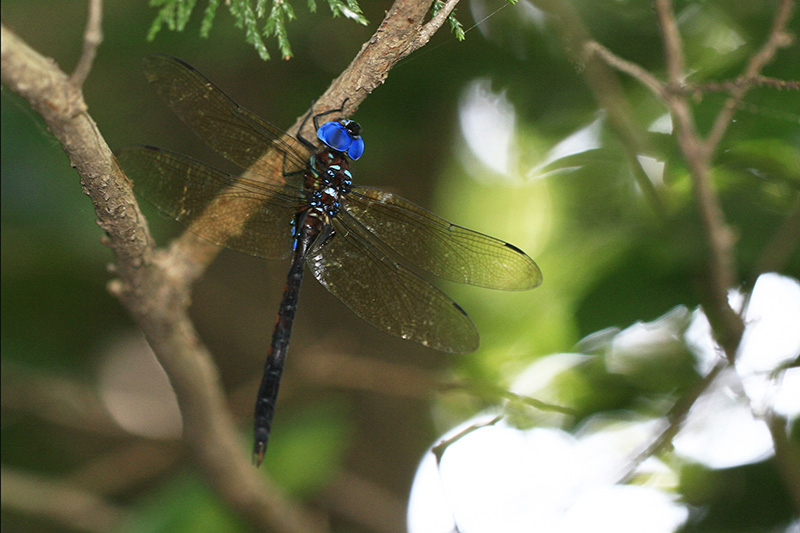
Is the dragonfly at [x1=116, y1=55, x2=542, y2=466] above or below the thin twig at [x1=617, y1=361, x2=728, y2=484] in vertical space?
above

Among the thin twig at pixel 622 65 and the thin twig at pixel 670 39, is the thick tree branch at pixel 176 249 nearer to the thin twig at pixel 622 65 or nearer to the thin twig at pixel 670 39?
the thin twig at pixel 622 65

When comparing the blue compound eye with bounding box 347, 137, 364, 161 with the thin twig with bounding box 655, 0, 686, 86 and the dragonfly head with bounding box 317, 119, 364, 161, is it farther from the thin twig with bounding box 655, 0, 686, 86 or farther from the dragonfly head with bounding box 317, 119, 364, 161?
the thin twig with bounding box 655, 0, 686, 86

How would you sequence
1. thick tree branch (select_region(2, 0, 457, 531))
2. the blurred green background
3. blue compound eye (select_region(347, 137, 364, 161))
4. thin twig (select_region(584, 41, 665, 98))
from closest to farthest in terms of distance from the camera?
thick tree branch (select_region(2, 0, 457, 531)) → thin twig (select_region(584, 41, 665, 98)) → blue compound eye (select_region(347, 137, 364, 161)) → the blurred green background

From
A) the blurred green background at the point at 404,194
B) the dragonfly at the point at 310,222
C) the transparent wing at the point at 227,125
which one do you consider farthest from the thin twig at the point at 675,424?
the transparent wing at the point at 227,125

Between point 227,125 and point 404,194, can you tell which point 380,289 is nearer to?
point 227,125

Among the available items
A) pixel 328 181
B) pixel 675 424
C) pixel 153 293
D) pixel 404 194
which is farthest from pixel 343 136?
pixel 404 194

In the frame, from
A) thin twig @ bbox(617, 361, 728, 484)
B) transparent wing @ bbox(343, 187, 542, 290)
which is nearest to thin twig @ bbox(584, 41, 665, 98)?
transparent wing @ bbox(343, 187, 542, 290)

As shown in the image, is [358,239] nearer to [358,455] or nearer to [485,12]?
[485,12]
